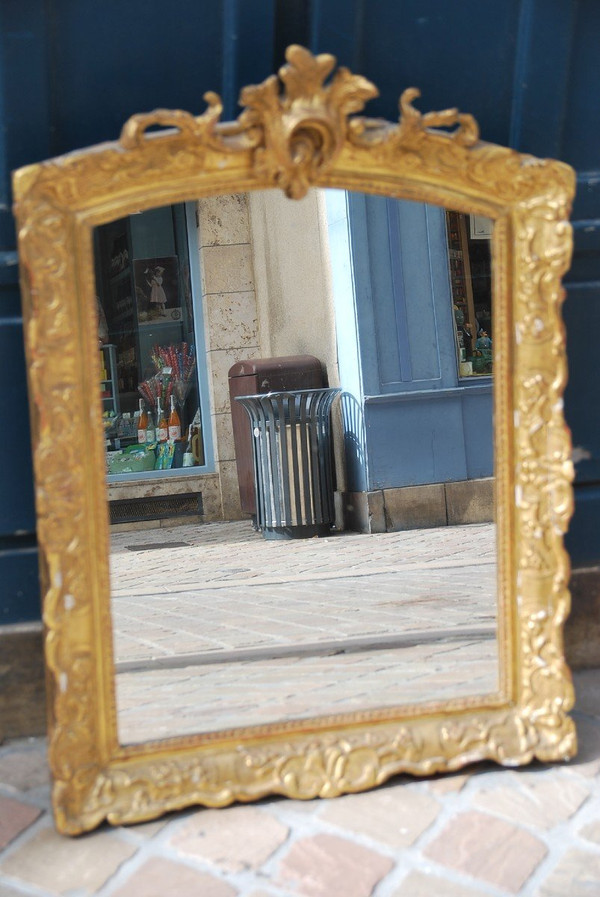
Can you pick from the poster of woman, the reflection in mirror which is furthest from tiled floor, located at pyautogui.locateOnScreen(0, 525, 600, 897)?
the poster of woman

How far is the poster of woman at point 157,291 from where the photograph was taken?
404 centimetres

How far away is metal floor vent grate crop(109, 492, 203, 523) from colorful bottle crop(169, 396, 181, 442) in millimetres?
333

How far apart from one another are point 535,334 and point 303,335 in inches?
149

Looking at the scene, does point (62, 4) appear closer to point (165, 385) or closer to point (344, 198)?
point (344, 198)

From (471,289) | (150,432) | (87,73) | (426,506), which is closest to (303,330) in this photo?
(150,432)

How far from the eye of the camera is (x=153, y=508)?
14.3 feet

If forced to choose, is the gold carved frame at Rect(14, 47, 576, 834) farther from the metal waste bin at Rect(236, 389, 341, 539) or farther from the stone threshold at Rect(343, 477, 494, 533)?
the metal waste bin at Rect(236, 389, 341, 539)

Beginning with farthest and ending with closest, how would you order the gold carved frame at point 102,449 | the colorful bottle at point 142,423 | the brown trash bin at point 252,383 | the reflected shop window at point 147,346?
the brown trash bin at point 252,383, the colorful bottle at point 142,423, the reflected shop window at point 147,346, the gold carved frame at point 102,449

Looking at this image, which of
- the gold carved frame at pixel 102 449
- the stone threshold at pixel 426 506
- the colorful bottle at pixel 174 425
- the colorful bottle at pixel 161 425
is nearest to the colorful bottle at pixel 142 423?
the colorful bottle at pixel 161 425

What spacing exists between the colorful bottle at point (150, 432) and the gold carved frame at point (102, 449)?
2288 millimetres

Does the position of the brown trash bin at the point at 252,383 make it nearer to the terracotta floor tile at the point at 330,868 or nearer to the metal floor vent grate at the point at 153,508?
the metal floor vent grate at the point at 153,508

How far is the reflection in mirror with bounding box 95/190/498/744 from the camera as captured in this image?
8.71 ft

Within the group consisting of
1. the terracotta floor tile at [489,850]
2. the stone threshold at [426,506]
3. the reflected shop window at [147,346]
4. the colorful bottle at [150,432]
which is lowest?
the terracotta floor tile at [489,850]

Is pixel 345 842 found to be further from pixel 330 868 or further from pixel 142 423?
pixel 142 423
